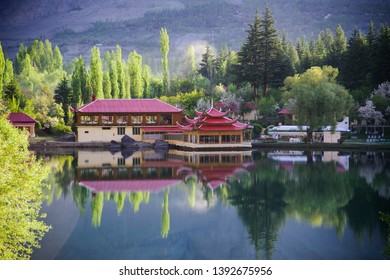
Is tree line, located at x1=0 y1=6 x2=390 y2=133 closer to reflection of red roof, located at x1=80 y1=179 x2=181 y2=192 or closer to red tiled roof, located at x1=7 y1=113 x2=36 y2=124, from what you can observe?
red tiled roof, located at x1=7 y1=113 x2=36 y2=124

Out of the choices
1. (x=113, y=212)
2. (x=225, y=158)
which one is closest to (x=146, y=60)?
(x=225, y=158)

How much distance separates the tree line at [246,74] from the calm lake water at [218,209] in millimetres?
9248

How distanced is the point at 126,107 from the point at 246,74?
7253mm

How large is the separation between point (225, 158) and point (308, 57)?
15070 millimetres

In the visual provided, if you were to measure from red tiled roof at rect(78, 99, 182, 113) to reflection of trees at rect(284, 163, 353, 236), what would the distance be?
12.8m

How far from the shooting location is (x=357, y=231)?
10148 mm

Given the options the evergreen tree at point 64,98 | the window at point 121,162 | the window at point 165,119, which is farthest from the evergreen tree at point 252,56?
the window at point 121,162

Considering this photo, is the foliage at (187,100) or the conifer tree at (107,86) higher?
the conifer tree at (107,86)

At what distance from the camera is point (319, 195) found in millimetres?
13711

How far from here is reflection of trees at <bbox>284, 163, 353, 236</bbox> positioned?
1125cm

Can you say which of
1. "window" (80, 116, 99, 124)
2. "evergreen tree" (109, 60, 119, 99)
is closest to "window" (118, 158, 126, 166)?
"window" (80, 116, 99, 124)

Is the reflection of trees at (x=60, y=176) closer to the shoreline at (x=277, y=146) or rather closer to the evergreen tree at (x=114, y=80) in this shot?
the shoreline at (x=277, y=146)

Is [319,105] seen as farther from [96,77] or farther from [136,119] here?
[96,77]

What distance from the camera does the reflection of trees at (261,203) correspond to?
973 centimetres
